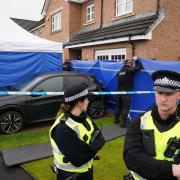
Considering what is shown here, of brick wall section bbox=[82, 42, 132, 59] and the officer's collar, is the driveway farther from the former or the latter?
brick wall section bbox=[82, 42, 132, 59]

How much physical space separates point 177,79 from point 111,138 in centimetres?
515

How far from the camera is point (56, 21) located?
22.7 meters

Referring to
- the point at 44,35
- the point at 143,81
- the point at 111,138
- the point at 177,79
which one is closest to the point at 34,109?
the point at 111,138

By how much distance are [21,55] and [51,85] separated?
2410 millimetres

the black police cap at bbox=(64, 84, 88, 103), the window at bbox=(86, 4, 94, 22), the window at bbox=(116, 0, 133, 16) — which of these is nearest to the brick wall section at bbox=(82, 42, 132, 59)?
the window at bbox=(116, 0, 133, 16)

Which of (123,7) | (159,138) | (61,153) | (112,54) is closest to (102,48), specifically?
(112,54)

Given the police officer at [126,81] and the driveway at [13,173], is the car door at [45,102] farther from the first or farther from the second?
the driveway at [13,173]

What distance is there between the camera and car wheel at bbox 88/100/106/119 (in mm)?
9203

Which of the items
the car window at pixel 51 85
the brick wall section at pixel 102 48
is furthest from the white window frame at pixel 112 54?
the car window at pixel 51 85

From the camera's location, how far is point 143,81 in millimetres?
8102

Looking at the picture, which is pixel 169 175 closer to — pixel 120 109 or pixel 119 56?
pixel 120 109

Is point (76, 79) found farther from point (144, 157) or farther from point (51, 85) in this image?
point (144, 157)

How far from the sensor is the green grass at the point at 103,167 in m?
4.91

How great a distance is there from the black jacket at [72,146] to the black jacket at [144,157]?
63 centimetres
